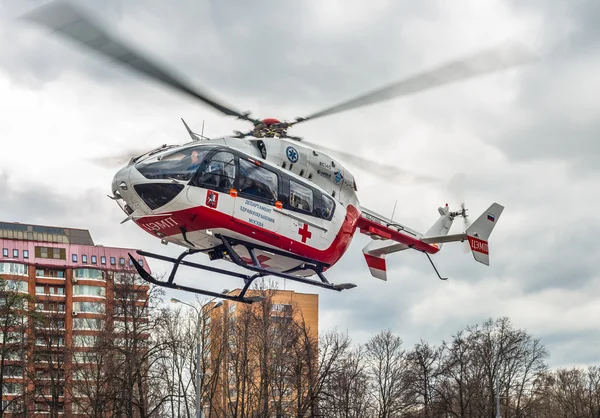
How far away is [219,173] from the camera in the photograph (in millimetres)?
21750

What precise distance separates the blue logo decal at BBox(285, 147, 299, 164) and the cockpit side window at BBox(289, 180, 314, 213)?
84 centimetres

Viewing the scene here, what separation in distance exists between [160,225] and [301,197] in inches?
158

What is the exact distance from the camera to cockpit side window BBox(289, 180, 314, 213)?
23.6 metres

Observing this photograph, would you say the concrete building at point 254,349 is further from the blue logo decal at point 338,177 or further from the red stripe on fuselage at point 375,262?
the blue logo decal at point 338,177

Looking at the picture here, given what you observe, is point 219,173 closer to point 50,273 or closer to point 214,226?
point 214,226

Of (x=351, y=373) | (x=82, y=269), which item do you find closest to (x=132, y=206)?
(x=351, y=373)

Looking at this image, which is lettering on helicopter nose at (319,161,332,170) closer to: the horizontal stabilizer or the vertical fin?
the horizontal stabilizer

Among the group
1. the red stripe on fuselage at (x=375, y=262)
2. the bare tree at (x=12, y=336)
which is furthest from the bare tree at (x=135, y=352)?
the red stripe on fuselage at (x=375, y=262)

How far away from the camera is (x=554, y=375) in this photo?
94.4 meters

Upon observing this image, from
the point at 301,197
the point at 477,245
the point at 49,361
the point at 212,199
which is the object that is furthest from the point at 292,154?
the point at 49,361

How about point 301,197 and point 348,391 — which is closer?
point 301,197

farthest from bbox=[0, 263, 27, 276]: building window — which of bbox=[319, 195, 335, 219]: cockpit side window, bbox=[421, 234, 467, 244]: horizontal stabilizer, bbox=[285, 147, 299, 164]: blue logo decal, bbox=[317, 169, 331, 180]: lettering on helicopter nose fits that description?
bbox=[285, 147, 299, 164]: blue logo decal

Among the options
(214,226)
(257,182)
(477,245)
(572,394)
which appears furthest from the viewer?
(572,394)

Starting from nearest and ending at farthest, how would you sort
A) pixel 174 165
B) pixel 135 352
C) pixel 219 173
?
pixel 174 165 → pixel 219 173 → pixel 135 352
